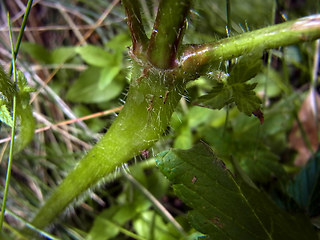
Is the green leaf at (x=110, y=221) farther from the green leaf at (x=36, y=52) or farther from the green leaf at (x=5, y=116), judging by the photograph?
the green leaf at (x=36, y=52)

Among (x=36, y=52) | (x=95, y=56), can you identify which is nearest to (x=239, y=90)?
(x=95, y=56)

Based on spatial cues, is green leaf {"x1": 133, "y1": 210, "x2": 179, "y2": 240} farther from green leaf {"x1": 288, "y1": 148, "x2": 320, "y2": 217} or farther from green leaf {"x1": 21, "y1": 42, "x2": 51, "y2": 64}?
green leaf {"x1": 21, "y1": 42, "x2": 51, "y2": 64}

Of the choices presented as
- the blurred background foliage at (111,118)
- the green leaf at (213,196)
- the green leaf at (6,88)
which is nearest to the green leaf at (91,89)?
the blurred background foliage at (111,118)

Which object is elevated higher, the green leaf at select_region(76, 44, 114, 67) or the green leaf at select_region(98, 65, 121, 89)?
the green leaf at select_region(76, 44, 114, 67)

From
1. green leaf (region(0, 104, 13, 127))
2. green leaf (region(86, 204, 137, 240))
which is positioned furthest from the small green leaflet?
green leaf (region(86, 204, 137, 240))

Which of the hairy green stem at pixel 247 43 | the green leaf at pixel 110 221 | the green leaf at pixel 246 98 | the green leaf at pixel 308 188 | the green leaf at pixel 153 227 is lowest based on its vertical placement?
the green leaf at pixel 308 188

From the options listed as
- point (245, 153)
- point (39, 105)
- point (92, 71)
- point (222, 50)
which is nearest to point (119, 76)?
point (92, 71)

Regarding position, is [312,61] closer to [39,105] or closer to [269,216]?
[269,216]
